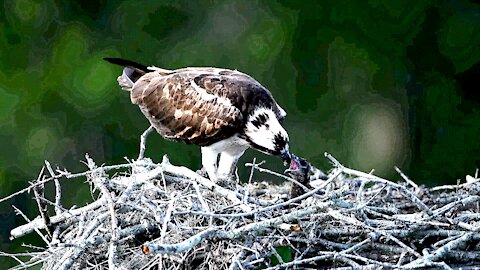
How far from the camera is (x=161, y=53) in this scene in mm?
7996

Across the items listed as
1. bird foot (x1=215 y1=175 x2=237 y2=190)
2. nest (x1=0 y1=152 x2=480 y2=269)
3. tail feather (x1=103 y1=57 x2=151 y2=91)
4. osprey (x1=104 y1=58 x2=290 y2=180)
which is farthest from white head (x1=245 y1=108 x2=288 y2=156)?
tail feather (x1=103 y1=57 x2=151 y2=91)

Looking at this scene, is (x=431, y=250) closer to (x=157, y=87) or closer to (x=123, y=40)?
(x=157, y=87)

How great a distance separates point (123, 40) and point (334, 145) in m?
1.73

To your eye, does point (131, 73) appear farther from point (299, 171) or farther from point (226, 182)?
point (299, 171)

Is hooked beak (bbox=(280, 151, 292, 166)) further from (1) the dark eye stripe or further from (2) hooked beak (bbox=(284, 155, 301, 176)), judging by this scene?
(2) hooked beak (bbox=(284, 155, 301, 176))

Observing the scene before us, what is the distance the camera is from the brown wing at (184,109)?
4719mm

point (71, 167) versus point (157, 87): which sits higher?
point (157, 87)

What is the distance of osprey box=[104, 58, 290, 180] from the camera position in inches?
184

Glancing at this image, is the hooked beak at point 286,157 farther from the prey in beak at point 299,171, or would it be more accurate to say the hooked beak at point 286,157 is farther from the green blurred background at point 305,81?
the green blurred background at point 305,81

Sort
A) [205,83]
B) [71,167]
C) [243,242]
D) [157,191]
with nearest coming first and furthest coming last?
[243,242] < [157,191] < [205,83] < [71,167]

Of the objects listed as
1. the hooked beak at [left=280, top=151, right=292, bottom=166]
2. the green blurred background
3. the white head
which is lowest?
the green blurred background

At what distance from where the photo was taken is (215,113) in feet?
15.6

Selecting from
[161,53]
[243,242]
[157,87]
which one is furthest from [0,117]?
[243,242]

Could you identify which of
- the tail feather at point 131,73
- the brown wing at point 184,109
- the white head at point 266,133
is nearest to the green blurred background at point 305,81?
the tail feather at point 131,73
